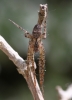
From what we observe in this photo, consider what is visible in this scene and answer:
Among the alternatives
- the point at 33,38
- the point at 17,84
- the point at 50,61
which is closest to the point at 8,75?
the point at 17,84

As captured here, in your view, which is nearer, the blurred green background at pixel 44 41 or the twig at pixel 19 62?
the twig at pixel 19 62

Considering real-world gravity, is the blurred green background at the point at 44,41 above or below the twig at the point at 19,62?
above

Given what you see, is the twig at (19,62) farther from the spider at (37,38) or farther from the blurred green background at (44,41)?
the blurred green background at (44,41)

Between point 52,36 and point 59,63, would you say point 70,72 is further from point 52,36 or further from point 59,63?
point 52,36

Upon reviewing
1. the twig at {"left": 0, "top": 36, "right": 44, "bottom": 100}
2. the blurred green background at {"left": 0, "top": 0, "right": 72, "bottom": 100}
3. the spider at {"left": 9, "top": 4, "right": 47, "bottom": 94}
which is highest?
the blurred green background at {"left": 0, "top": 0, "right": 72, "bottom": 100}

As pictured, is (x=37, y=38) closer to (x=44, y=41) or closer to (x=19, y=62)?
(x=19, y=62)

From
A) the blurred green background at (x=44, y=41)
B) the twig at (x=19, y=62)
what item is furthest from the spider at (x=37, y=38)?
the blurred green background at (x=44, y=41)

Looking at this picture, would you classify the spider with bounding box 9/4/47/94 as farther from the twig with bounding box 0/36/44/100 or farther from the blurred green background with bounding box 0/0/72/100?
the blurred green background with bounding box 0/0/72/100

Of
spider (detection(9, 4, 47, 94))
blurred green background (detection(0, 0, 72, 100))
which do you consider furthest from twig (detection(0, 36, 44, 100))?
blurred green background (detection(0, 0, 72, 100))
